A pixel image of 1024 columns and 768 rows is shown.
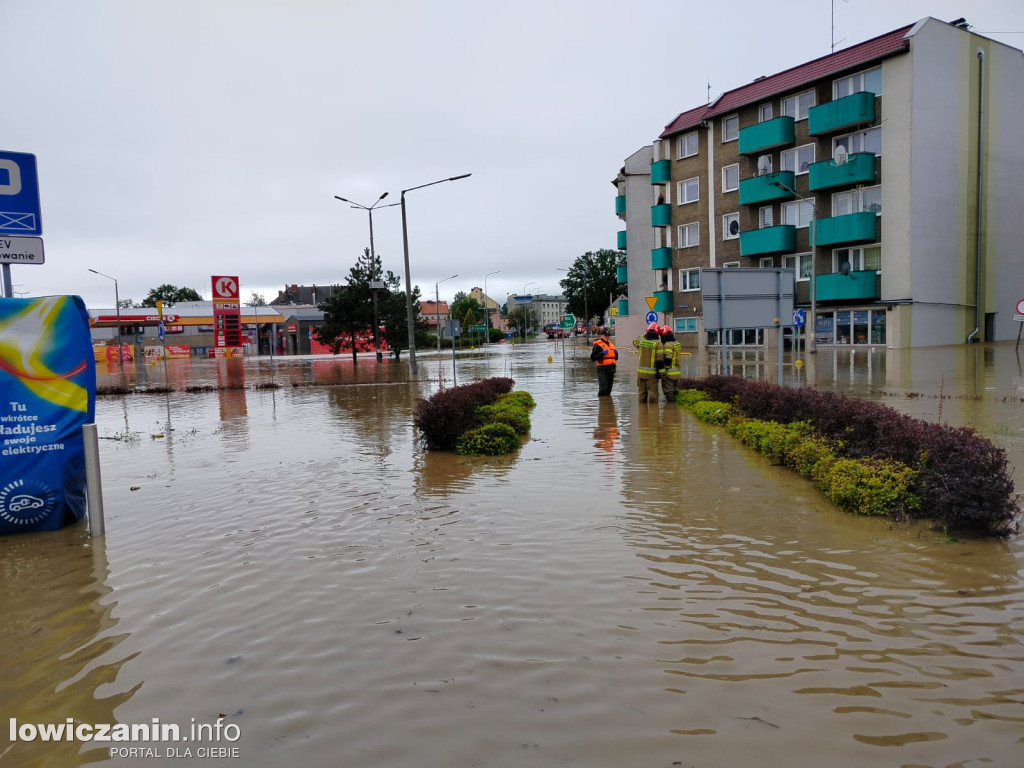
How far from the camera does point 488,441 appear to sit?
404 inches

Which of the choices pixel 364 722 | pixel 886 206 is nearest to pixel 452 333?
pixel 364 722

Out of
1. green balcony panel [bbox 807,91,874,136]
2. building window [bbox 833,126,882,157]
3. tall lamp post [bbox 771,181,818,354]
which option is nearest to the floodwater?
tall lamp post [bbox 771,181,818,354]

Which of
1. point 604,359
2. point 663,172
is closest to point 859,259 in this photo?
point 663,172

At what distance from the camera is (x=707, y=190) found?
156 ft

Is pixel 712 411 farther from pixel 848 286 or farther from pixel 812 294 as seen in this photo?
pixel 848 286

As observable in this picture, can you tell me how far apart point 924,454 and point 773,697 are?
13.7 feet

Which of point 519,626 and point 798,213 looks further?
point 798,213

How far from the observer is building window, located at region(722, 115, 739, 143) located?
45.3m

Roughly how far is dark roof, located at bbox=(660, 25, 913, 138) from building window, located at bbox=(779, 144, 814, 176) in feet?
10.9

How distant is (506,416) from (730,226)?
38.6 meters

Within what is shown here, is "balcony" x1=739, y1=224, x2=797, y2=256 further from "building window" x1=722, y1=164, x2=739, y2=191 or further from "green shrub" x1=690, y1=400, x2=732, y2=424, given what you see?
"green shrub" x1=690, y1=400, x2=732, y2=424

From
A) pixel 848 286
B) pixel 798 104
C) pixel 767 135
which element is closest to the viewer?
pixel 848 286

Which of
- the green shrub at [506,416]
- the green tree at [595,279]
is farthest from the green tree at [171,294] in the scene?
the green shrub at [506,416]

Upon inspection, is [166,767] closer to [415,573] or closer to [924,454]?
[415,573]
